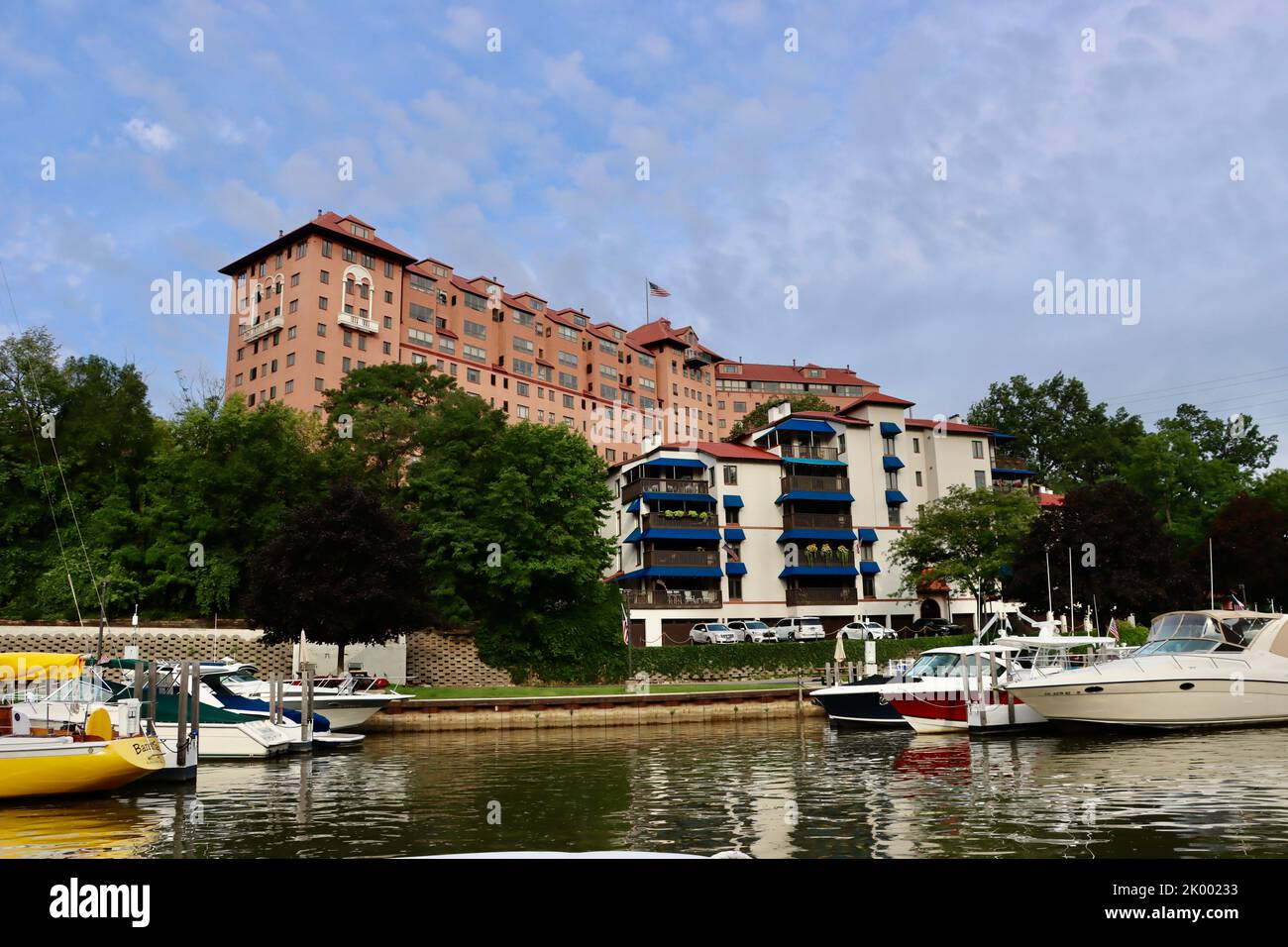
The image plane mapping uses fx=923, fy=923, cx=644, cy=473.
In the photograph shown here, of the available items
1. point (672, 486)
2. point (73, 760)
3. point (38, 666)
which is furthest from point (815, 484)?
point (73, 760)

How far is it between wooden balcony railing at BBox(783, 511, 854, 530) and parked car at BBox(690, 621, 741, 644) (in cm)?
1367

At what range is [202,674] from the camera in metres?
26.5

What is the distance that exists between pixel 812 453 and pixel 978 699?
39188 mm

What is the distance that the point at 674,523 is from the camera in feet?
205

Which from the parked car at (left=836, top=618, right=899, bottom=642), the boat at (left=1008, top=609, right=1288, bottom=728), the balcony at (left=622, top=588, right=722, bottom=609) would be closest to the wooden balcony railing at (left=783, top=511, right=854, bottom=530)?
the balcony at (left=622, top=588, right=722, bottom=609)

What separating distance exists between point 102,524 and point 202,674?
1152 inches

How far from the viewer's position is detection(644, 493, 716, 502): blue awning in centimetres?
6278

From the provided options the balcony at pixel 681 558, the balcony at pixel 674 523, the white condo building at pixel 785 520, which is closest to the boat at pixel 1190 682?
the white condo building at pixel 785 520

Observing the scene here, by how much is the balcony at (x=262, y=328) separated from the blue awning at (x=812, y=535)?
49283mm

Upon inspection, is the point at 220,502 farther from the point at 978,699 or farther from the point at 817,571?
the point at 978,699

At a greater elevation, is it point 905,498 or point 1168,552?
point 905,498
